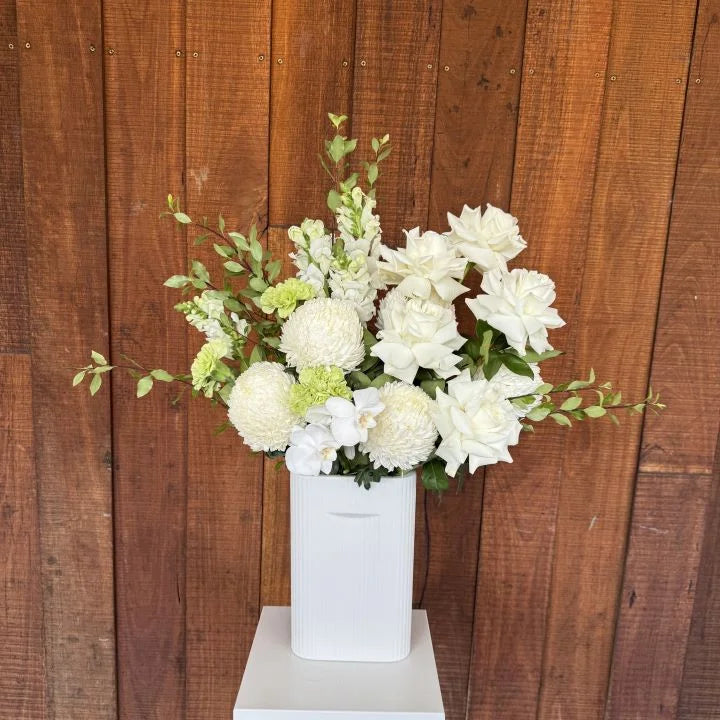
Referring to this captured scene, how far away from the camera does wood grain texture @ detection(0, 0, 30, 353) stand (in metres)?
1.09

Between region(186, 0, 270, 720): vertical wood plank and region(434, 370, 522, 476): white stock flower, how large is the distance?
0.50 metres

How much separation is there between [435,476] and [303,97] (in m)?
0.66

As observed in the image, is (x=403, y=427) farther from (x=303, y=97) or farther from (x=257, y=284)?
(x=303, y=97)

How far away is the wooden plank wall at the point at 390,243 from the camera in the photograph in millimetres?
1083

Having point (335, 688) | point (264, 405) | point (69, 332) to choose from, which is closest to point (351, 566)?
point (335, 688)

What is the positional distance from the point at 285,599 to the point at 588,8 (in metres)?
1.14

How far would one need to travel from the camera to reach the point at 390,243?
3.71 feet

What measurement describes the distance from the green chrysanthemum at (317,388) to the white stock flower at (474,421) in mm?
119

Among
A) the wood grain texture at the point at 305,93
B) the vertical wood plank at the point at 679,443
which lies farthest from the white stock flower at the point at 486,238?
the vertical wood plank at the point at 679,443

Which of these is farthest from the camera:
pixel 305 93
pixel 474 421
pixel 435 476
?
pixel 305 93

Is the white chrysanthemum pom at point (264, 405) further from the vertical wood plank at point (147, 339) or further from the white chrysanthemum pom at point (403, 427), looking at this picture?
the vertical wood plank at point (147, 339)

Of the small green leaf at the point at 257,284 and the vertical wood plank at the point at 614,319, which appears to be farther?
the vertical wood plank at the point at 614,319

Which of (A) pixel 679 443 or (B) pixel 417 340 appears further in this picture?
(A) pixel 679 443

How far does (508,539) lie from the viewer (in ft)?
3.95
